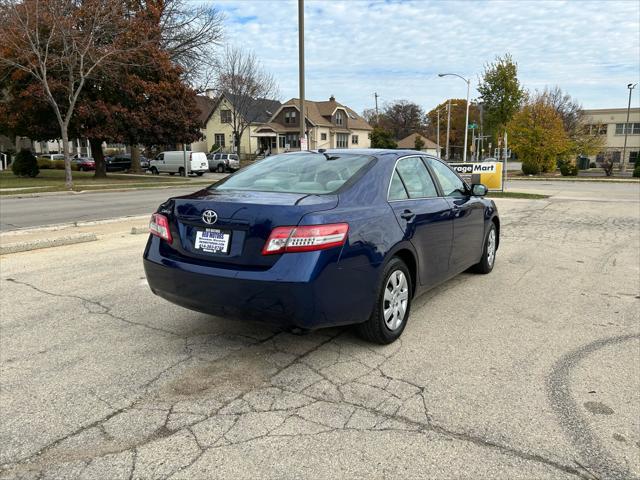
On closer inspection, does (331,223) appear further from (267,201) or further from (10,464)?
(10,464)

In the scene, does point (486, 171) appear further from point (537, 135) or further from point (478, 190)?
point (537, 135)

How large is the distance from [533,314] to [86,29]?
24.4m

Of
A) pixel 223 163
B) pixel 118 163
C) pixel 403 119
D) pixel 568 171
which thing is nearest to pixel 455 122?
pixel 403 119

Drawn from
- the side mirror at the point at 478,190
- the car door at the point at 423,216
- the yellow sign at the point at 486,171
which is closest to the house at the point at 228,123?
the yellow sign at the point at 486,171

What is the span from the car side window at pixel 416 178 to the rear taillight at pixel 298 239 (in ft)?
4.69

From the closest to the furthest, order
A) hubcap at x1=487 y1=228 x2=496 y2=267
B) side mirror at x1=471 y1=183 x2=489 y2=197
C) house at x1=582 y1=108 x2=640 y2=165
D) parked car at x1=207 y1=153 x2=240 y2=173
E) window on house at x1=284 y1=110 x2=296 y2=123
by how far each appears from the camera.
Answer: side mirror at x1=471 y1=183 x2=489 y2=197 → hubcap at x1=487 y1=228 x2=496 y2=267 → parked car at x1=207 y1=153 x2=240 y2=173 → window on house at x1=284 y1=110 x2=296 y2=123 → house at x1=582 y1=108 x2=640 y2=165

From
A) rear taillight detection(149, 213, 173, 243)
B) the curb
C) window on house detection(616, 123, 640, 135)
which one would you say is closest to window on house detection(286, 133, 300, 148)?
window on house detection(616, 123, 640, 135)

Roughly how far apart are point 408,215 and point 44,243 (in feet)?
21.6

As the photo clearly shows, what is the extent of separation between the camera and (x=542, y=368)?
12.1ft

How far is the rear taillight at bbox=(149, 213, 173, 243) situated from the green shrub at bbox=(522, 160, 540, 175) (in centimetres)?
4504

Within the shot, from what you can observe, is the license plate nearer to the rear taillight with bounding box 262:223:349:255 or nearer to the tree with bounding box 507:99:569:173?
the rear taillight with bounding box 262:223:349:255

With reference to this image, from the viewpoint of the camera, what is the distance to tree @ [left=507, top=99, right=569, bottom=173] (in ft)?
139

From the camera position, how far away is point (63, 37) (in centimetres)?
2131

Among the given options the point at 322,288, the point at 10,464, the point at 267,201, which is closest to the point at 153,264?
the point at 267,201
